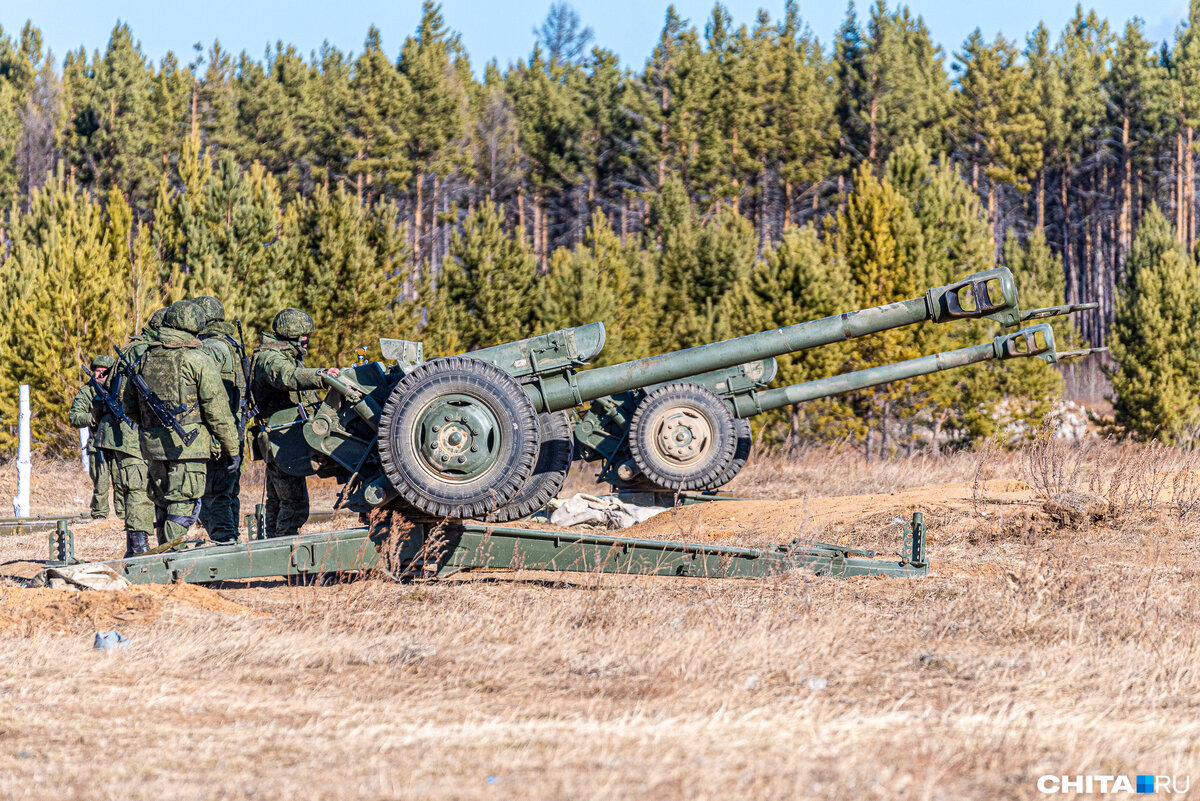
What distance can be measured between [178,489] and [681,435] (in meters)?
6.22

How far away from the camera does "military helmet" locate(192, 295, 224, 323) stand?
334 inches

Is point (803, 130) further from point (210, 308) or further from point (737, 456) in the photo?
point (210, 308)

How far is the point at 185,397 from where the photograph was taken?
7906 mm

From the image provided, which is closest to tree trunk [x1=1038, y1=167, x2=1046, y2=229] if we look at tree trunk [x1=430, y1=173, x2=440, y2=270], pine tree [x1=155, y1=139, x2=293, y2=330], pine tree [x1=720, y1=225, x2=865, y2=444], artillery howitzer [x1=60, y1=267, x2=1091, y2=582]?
tree trunk [x1=430, y1=173, x2=440, y2=270]

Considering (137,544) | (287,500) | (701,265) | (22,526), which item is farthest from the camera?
(701,265)

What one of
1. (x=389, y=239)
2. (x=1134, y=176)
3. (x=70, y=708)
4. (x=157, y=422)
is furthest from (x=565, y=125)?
(x=70, y=708)

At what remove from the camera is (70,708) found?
186 inches

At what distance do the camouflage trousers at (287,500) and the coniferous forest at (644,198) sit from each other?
12232 mm

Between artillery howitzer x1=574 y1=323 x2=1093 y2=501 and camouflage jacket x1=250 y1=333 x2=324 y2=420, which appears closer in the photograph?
camouflage jacket x1=250 y1=333 x2=324 y2=420

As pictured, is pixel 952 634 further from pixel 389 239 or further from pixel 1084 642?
pixel 389 239

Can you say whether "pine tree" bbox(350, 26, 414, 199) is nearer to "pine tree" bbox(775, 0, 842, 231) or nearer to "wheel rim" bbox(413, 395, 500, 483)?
"pine tree" bbox(775, 0, 842, 231)

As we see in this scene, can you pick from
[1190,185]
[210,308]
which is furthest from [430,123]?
[210,308]

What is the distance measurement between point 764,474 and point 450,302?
42.7 feet

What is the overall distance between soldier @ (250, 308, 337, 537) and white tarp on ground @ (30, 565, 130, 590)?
4.99 ft
